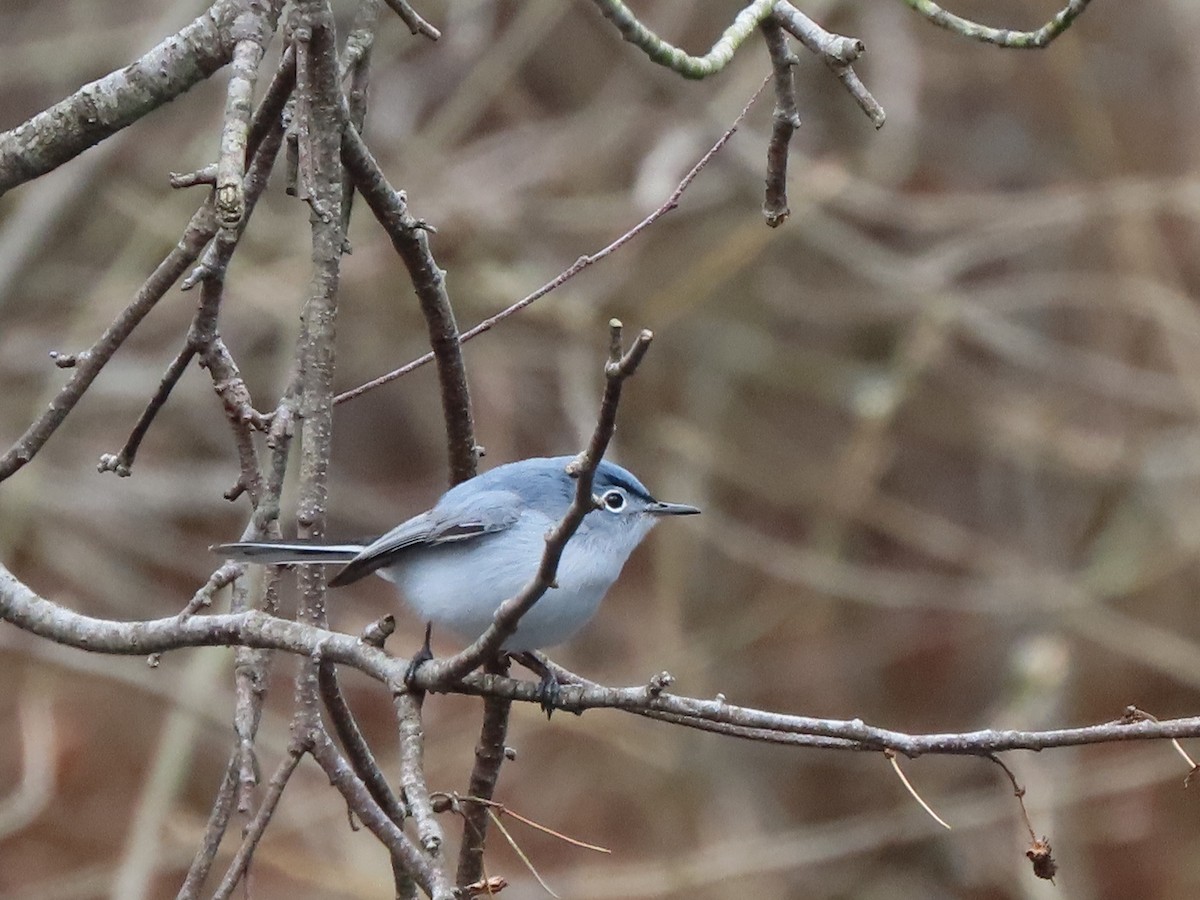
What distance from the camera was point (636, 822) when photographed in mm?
9766

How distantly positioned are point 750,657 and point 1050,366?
3.03 m

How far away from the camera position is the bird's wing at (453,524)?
11.9 ft

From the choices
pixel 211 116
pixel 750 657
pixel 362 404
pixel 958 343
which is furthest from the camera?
pixel 362 404

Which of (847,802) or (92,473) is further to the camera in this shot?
(847,802)

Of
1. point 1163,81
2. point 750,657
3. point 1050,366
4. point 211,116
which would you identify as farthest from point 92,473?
point 1163,81

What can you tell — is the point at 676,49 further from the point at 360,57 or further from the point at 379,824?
the point at 379,824

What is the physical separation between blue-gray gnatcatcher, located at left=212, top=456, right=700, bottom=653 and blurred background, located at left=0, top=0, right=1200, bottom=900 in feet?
8.26

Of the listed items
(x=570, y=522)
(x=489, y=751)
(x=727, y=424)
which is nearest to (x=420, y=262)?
(x=489, y=751)

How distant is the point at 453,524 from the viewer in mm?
3672

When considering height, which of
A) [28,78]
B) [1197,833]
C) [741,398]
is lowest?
[1197,833]

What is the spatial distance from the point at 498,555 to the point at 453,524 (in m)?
0.14

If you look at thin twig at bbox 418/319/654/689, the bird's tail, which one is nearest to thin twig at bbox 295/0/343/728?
the bird's tail

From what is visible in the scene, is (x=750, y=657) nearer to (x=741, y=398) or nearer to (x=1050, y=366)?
(x=741, y=398)

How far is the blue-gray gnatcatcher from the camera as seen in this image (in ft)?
11.5
